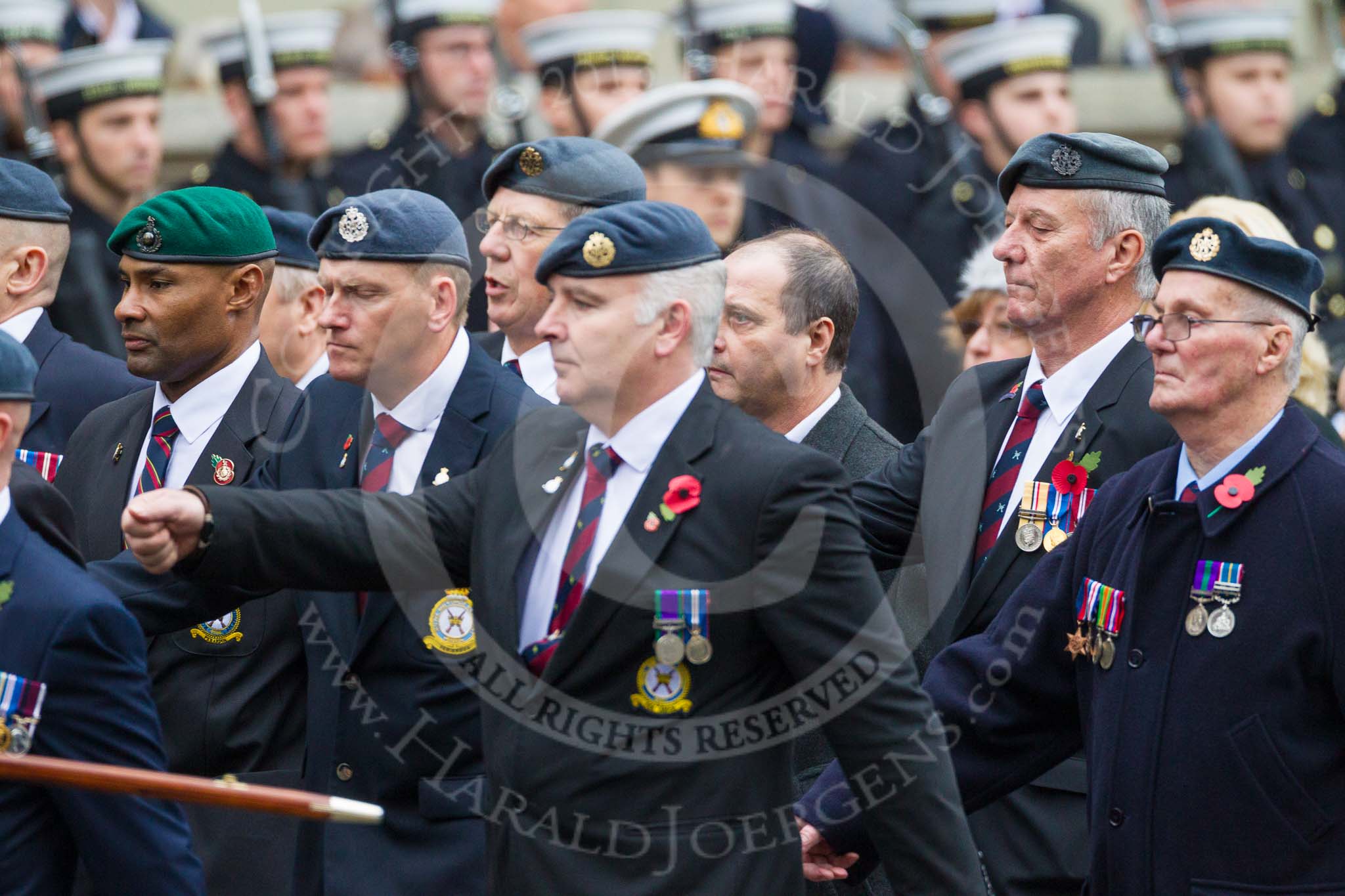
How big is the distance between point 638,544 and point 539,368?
7.94 ft

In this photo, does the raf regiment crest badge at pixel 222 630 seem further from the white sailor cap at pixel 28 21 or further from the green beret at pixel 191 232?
the white sailor cap at pixel 28 21

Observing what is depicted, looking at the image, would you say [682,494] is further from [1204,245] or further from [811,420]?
[811,420]

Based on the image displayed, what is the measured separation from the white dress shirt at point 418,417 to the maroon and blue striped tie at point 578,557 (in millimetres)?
1135

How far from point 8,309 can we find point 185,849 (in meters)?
2.63

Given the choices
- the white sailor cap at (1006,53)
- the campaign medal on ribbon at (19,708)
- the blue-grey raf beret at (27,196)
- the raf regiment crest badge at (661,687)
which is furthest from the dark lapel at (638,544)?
the white sailor cap at (1006,53)

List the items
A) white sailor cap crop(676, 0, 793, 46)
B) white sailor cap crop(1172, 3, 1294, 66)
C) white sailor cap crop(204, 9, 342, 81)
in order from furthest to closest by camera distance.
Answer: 1. white sailor cap crop(1172, 3, 1294, 66)
2. white sailor cap crop(204, 9, 342, 81)
3. white sailor cap crop(676, 0, 793, 46)

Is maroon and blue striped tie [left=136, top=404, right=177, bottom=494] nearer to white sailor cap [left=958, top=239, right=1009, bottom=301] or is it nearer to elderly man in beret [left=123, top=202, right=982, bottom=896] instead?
elderly man in beret [left=123, top=202, right=982, bottom=896]

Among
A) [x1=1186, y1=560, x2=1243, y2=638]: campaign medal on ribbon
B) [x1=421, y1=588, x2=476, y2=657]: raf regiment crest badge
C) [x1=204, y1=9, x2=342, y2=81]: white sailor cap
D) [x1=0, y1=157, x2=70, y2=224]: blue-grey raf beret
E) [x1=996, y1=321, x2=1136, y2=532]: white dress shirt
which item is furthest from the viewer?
[x1=204, y1=9, x2=342, y2=81]: white sailor cap

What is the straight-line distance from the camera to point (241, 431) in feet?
18.3

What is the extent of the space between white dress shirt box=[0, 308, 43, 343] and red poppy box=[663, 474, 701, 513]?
279 centimetres

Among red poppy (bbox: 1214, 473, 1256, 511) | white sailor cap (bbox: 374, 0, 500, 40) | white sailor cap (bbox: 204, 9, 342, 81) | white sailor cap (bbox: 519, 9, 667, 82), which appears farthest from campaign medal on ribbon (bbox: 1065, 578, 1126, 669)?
white sailor cap (bbox: 204, 9, 342, 81)

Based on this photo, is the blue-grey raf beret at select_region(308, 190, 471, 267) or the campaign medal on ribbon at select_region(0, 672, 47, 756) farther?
the blue-grey raf beret at select_region(308, 190, 471, 267)

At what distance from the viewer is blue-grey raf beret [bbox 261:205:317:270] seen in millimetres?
7223

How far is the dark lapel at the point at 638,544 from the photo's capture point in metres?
4.05
